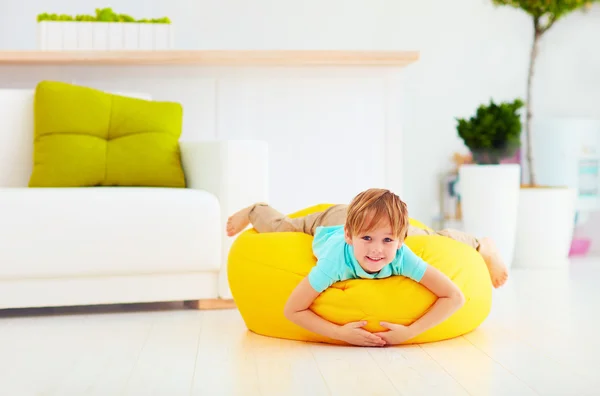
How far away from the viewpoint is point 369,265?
231cm

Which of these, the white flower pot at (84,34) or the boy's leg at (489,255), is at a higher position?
the white flower pot at (84,34)

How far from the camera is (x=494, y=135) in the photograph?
4484mm

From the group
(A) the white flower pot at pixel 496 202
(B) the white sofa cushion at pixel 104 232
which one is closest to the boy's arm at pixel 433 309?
(B) the white sofa cushion at pixel 104 232

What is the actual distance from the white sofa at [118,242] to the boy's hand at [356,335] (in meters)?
0.84

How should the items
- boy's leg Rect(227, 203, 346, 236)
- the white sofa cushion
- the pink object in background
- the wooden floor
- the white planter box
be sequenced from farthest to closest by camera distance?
the pink object in background
the white planter box
the white sofa cushion
boy's leg Rect(227, 203, 346, 236)
the wooden floor

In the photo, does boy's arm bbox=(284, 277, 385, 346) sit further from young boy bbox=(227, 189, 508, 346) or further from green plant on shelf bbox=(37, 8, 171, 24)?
green plant on shelf bbox=(37, 8, 171, 24)

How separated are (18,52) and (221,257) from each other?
1540 millimetres

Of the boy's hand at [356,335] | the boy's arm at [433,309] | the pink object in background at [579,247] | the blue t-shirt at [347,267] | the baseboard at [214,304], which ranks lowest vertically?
the pink object in background at [579,247]

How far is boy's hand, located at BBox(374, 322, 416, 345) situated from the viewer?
2.38 metres

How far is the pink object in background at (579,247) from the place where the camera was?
215 inches

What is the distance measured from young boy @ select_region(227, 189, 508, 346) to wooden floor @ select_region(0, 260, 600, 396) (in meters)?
0.06

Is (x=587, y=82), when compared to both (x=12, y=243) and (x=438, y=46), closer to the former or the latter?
(x=438, y=46)

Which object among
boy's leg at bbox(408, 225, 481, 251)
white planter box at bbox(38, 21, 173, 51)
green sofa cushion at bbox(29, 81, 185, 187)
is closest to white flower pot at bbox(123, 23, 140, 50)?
white planter box at bbox(38, 21, 173, 51)

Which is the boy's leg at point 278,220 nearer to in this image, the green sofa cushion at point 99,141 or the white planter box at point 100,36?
the green sofa cushion at point 99,141
